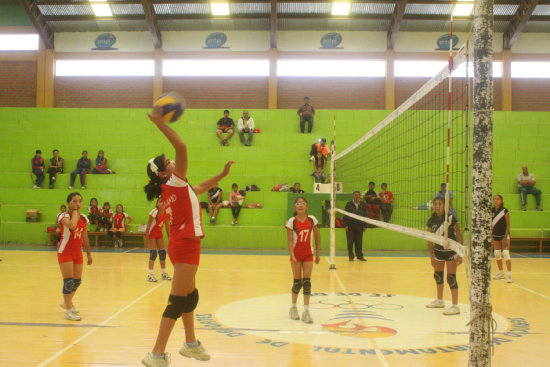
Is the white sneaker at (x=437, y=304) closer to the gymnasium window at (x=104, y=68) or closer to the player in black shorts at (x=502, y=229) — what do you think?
the player in black shorts at (x=502, y=229)

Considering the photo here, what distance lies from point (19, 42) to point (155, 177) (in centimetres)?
2158

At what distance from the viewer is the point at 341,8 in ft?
67.5

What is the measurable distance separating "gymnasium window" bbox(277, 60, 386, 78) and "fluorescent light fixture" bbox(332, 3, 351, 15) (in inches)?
81.2

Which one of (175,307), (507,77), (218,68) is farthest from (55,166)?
(507,77)

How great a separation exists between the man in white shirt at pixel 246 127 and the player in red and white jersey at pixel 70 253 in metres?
12.8

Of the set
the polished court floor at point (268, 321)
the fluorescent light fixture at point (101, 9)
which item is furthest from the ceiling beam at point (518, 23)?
the fluorescent light fixture at point (101, 9)

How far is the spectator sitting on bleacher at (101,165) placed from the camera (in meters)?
17.7

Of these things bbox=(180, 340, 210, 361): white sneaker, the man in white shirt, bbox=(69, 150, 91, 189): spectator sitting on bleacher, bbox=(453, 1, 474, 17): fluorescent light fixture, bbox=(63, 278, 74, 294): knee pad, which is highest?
bbox=(453, 1, 474, 17): fluorescent light fixture

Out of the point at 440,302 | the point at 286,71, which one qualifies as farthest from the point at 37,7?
the point at 440,302

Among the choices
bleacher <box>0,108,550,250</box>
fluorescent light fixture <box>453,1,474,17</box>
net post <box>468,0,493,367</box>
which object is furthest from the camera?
fluorescent light fixture <box>453,1,474,17</box>

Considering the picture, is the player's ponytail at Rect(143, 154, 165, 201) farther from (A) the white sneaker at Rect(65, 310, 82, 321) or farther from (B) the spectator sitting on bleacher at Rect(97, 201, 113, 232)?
Result: (B) the spectator sitting on bleacher at Rect(97, 201, 113, 232)

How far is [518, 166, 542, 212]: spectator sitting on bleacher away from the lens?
16047 mm

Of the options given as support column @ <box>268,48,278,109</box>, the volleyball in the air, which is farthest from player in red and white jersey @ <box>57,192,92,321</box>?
support column @ <box>268,48,278,109</box>

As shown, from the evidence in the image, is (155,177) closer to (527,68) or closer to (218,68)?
(218,68)
